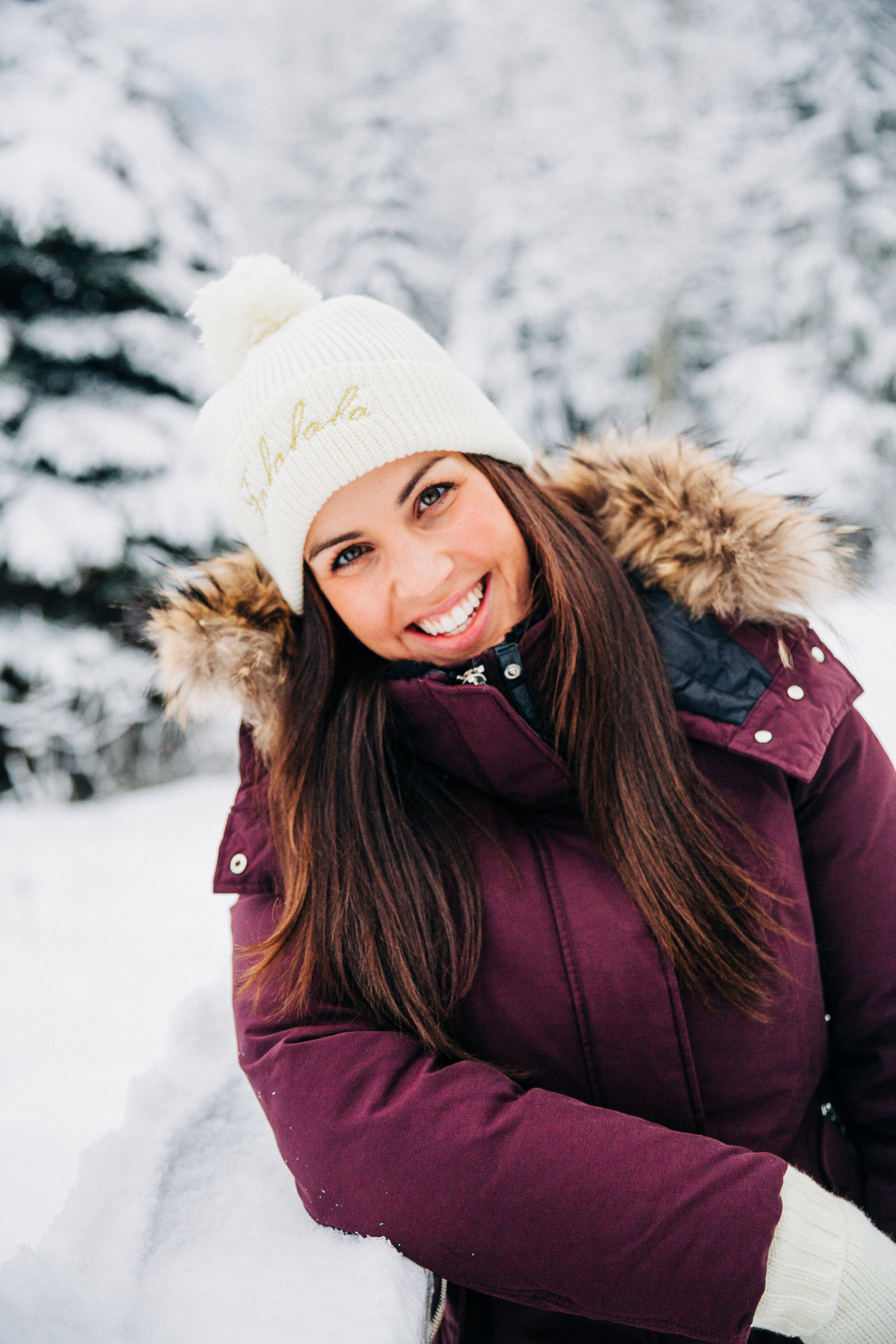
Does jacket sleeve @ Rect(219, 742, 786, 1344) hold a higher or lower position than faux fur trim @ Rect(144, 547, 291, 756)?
lower

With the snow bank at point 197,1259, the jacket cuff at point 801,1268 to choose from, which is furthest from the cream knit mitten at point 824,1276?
the snow bank at point 197,1259

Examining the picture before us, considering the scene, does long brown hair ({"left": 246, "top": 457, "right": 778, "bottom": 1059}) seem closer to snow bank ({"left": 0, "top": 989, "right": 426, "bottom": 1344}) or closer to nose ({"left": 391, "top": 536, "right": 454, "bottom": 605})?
nose ({"left": 391, "top": 536, "right": 454, "bottom": 605})

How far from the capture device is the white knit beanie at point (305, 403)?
5.00 feet

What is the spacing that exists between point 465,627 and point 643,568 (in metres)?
→ 0.48

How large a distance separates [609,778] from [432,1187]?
78cm

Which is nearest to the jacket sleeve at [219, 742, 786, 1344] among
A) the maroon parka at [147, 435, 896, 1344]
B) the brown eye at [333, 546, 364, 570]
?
the maroon parka at [147, 435, 896, 1344]

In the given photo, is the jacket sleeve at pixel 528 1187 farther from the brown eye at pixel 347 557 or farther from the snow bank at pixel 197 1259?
the brown eye at pixel 347 557

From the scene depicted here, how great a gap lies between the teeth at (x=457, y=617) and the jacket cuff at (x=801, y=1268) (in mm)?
1141

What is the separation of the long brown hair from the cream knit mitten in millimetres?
328

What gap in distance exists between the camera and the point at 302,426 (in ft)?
5.02

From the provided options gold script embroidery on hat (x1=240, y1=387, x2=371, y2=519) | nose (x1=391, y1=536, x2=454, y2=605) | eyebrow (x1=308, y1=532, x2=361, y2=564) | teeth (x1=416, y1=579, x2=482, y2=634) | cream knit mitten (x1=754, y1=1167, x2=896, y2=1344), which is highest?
gold script embroidery on hat (x1=240, y1=387, x2=371, y2=519)

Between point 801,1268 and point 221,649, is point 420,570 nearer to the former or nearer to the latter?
point 221,649

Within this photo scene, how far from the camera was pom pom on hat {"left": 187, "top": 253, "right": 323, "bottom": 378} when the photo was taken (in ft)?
5.58

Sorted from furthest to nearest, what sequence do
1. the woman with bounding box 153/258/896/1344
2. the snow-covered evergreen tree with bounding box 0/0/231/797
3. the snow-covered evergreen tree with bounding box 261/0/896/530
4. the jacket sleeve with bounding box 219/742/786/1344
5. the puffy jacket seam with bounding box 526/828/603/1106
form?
1. the snow-covered evergreen tree with bounding box 261/0/896/530
2. the snow-covered evergreen tree with bounding box 0/0/231/797
3. the puffy jacket seam with bounding box 526/828/603/1106
4. the woman with bounding box 153/258/896/1344
5. the jacket sleeve with bounding box 219/742/786/1344
